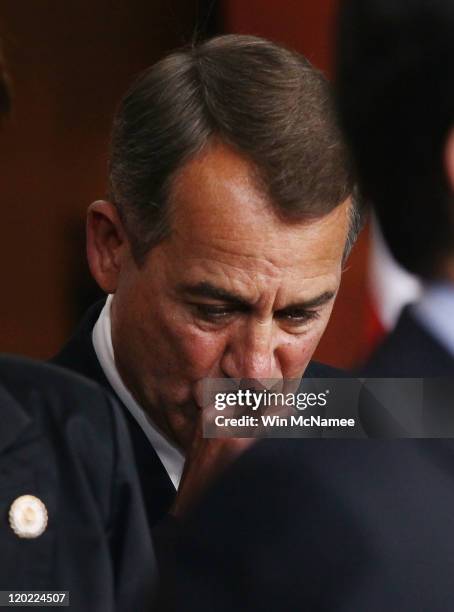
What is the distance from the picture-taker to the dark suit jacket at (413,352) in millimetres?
651

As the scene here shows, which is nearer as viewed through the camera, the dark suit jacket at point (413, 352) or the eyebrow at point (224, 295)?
the dark suit jacket at point (413, 352)

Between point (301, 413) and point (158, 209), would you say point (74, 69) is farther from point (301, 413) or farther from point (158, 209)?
point (301, 413)

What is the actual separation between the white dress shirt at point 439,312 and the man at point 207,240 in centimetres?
41

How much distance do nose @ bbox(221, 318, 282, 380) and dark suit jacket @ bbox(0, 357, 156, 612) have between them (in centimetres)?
12

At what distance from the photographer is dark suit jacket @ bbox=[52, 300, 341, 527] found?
106cm

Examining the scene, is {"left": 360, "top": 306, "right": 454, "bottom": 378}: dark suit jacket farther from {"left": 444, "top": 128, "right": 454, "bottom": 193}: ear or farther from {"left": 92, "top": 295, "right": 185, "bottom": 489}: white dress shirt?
{"left": 92, "top": 295, "right": 185, "bottom": 489}: white dress shirt

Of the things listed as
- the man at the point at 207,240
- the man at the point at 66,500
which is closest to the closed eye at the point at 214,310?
the man at the point at 207,240

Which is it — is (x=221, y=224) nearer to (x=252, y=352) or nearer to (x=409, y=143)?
(x=252, y=352)

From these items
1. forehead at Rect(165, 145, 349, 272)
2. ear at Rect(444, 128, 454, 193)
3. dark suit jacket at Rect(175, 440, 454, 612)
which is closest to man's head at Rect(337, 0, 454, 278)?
ear at Rect(444, 128, 454, 193)

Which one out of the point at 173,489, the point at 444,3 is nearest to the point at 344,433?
the point at 173,489

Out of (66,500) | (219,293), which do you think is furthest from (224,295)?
(66,500)

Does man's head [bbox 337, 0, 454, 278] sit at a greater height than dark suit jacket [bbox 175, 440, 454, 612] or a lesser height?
greater

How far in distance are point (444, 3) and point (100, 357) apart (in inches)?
21.1

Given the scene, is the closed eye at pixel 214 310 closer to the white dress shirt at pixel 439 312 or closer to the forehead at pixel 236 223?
the forehead at pixel 236 223
